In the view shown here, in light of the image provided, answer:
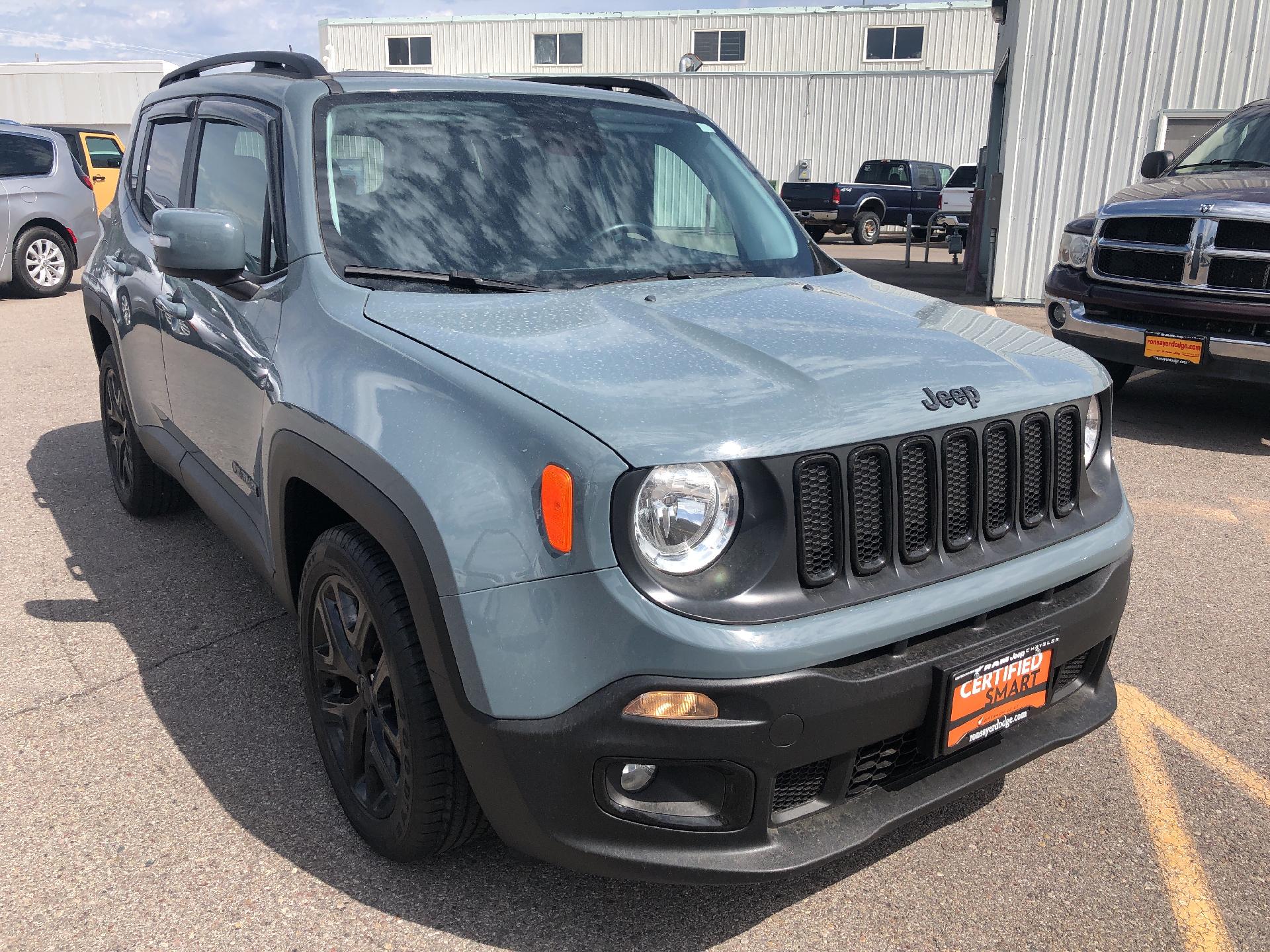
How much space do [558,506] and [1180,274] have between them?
216 inches

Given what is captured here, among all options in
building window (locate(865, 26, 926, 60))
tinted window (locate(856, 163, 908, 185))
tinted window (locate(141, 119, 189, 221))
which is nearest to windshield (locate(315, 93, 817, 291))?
tinted window (locate(141, 119, 189, 221))

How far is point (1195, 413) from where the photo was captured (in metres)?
7.08

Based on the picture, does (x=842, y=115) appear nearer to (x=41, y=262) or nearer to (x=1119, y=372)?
(x=41, y=262)

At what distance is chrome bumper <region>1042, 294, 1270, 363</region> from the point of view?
5801 mm

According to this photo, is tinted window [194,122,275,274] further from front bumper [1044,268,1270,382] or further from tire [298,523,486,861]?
front bumper [1044,268,1270,382]

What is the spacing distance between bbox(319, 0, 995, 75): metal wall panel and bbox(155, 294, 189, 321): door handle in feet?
97.3

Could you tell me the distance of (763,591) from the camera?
1925 mm

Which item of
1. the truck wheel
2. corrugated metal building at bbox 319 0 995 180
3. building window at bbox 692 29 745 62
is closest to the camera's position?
the truck wheel

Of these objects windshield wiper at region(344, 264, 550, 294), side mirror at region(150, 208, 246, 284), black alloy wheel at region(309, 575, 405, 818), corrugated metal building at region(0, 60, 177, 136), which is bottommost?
black alloy wheel at region(309, 575, 405, 818)

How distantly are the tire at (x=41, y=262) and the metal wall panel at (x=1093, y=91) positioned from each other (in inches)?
423

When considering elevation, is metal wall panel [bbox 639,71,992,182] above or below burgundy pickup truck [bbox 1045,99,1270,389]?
above

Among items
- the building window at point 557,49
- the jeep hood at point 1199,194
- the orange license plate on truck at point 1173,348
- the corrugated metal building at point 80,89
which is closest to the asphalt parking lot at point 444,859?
the orange license plate on truck at point 1173,348

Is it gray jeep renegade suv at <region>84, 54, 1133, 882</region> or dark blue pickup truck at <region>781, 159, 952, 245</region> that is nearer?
gray jeep renegade suv at <region>84, 54, 1133, 882</region>


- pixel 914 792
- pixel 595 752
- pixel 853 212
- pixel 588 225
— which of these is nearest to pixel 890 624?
pixel 914 792
